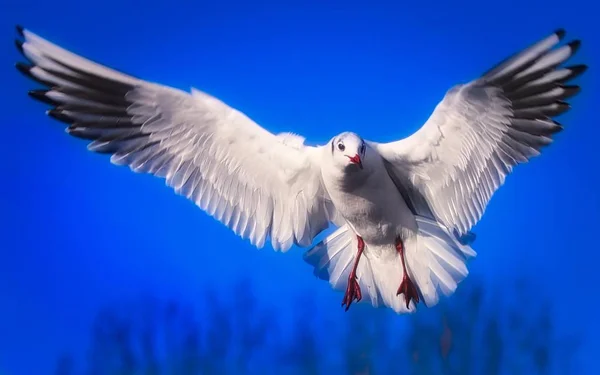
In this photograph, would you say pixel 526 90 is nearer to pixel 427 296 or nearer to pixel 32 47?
pixel 427 296

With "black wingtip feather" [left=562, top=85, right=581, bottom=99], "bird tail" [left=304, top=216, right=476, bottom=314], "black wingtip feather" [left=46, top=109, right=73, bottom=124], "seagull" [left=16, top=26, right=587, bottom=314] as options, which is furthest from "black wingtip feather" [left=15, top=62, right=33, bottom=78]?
"black wingtip feather" [left=562, top=85, right=581, bottom=99]

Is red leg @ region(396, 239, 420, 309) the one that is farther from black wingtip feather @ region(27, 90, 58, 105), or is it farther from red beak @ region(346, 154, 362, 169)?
black wingtip feather @ region(27, 90, 58, 105)

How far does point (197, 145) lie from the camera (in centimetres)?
284

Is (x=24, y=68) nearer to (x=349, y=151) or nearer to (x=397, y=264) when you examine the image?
(x=349, y=151)

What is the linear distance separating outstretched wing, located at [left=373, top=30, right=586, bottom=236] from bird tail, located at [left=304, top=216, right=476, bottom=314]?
0.37 feet

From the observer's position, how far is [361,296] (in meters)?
2.91

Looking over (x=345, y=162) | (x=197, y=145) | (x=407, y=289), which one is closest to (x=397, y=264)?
(x=407, y=289)

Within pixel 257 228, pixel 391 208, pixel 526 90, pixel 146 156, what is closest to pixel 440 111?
pixel 526 90

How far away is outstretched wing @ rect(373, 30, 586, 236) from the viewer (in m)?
2.42

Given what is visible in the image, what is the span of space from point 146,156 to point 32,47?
1.71ft

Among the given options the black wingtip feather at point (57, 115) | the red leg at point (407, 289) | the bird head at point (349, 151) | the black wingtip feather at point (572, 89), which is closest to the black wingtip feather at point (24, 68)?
the black wingtip feather at point (57, 115)

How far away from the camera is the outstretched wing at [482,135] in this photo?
242cm

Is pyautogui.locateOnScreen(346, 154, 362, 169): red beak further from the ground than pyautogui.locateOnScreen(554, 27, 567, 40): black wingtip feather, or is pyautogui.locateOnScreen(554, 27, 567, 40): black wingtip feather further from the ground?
pyautogui.locateOnScreen(554, 27, 567, 40): black wingtip feather

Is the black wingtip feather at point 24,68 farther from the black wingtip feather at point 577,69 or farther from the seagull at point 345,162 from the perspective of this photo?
the black wingtip feather at point 577,69
